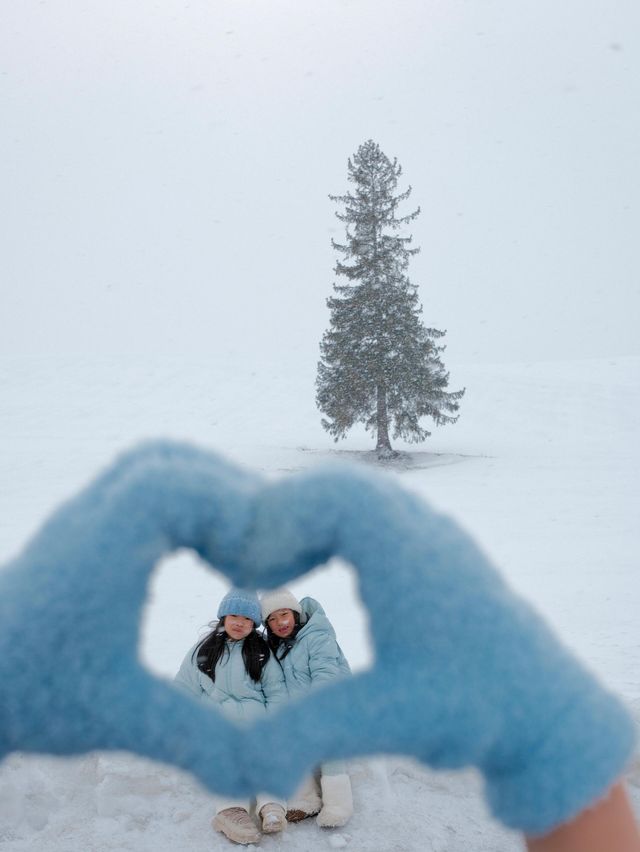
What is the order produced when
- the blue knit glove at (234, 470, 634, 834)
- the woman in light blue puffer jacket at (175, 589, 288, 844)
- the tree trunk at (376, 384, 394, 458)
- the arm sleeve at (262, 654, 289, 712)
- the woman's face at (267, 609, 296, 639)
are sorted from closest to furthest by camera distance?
1. the blue knit glove at (234, 470, 634, 834)
2. the woman in light blue puffer jacket at (175, 589, 288, 844)
3. the arm sleeve at (262, 654, 289, 712)
4. the woman's face at (267, 609, 296, 639)
5. the tree trunk at (376, 384, 394, 458)

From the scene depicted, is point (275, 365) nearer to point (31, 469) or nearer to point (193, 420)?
point (193, 420)

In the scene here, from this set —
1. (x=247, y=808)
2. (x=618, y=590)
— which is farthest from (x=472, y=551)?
(x=618, y=590)

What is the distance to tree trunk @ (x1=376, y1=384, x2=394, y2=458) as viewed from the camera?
46.1 ft

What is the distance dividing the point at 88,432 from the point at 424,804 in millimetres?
13629

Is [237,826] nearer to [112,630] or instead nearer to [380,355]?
[112,630]

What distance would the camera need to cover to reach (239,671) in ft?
9.16

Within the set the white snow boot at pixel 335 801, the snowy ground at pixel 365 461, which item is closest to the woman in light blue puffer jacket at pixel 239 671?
the white snow boot at pixel 335 801

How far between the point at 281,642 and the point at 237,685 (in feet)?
0.82

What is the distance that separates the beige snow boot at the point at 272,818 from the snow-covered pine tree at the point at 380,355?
11245 mm

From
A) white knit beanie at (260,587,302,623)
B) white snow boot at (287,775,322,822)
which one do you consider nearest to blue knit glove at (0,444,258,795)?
white knit beanie at (260,587,302,623)

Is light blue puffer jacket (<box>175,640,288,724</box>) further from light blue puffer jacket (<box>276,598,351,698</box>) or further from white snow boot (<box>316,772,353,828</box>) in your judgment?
white snow boot (<box>316,772,353,828</box>)

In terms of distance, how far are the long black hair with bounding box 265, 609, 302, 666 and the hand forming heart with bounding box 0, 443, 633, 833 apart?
2.38 meters

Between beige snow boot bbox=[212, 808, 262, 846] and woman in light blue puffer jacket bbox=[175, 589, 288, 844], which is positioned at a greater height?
woman in light blue puffer jacket bbox=[175, 589, 288, 844]

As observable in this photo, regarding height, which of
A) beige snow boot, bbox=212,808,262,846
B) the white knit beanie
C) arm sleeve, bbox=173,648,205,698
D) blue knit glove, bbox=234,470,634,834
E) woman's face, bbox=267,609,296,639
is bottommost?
beige snow boot, bbox=212,808,262,846
